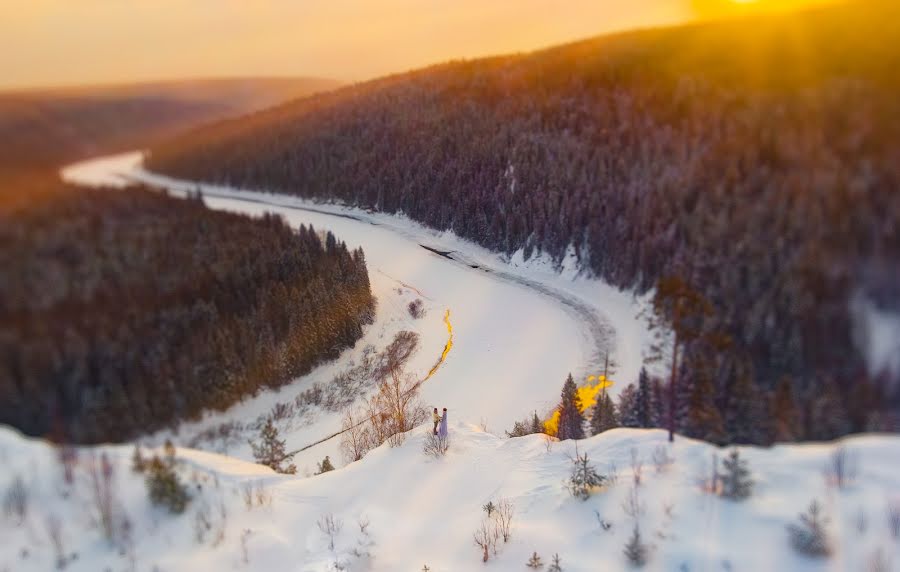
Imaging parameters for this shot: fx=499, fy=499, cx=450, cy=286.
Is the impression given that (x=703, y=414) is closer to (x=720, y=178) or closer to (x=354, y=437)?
(x=720, y=178)

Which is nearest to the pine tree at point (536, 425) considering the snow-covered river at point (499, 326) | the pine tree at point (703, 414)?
the snow-covered river at point (499, 326)

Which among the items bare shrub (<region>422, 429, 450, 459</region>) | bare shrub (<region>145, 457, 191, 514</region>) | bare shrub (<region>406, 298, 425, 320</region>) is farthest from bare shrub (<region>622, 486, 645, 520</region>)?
bare shrub (<region>406, 298, 425, 320</region>)

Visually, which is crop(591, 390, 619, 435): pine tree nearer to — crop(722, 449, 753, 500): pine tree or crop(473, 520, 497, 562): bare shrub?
crop(722, 449, 753, 500): pine tree

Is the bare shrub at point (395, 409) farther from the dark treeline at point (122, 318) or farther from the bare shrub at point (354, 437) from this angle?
the dark treeline at point (122, 318)

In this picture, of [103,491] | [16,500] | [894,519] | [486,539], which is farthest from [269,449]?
[894,519]

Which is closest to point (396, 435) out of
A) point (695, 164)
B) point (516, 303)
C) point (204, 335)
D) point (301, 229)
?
point (204, 335)

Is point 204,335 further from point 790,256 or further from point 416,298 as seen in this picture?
point 416,298
